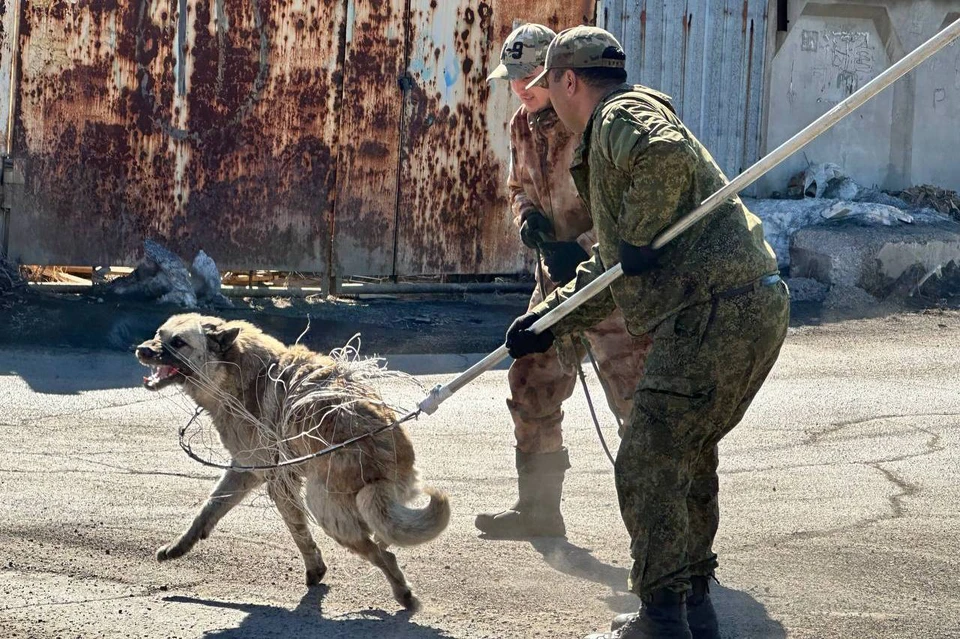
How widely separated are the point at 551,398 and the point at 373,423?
4.50 feet

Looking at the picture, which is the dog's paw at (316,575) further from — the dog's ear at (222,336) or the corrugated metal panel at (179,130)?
the corrugated metal panel at (179,130)

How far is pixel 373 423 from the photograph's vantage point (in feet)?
16.0

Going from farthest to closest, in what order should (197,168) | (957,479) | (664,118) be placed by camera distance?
(197,168)
(957,479)
(664,118)

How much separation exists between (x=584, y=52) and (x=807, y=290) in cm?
829

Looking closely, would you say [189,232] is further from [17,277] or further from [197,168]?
[17,277]

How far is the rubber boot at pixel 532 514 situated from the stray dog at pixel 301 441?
1.00 m

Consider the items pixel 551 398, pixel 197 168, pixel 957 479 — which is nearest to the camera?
pixel 551 398

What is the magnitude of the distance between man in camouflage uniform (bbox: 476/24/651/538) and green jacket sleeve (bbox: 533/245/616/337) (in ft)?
3.67

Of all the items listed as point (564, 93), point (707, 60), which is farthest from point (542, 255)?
point (707, 60)

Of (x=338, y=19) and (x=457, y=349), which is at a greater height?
(x=338, y=19)

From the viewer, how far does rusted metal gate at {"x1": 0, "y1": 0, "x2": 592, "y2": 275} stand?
10234 mm

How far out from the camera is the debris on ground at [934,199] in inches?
550

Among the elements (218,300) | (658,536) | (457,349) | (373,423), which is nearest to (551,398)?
(373,423)

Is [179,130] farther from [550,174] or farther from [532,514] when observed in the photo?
[532,514]
